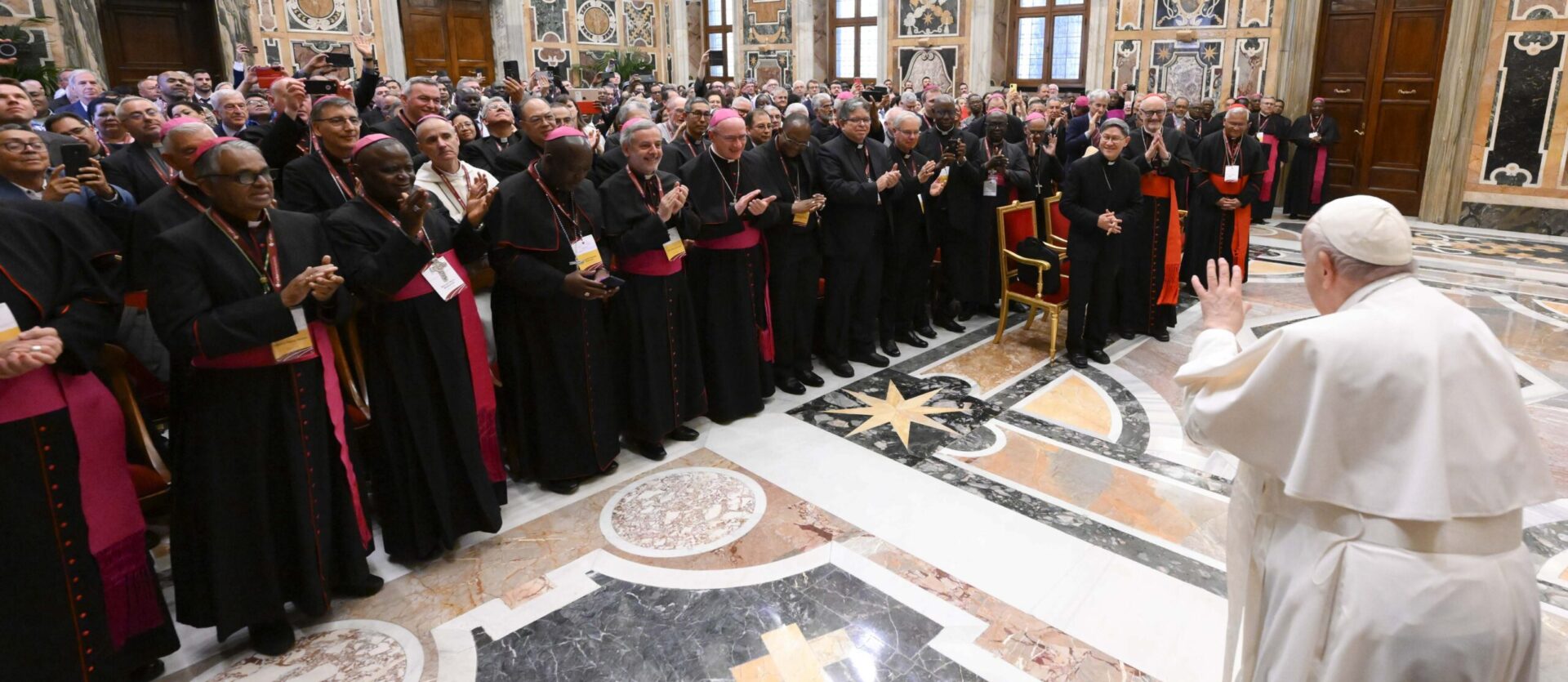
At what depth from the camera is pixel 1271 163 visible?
11617mm

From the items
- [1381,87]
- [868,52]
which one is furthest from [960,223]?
[868,52]

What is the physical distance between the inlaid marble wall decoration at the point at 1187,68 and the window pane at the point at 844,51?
5.86 metres

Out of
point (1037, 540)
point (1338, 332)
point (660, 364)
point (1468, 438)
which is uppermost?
point (1338, 332)

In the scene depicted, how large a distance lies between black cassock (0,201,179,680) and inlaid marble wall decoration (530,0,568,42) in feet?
49.5

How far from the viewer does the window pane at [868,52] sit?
16.4m

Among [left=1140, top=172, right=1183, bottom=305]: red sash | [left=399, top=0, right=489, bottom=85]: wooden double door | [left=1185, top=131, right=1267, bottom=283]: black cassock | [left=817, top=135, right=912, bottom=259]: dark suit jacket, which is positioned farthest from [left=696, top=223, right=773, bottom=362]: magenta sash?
[left=399, top=0, right=489, bottom=85]: wooden double door

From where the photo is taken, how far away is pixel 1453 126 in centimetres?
1064

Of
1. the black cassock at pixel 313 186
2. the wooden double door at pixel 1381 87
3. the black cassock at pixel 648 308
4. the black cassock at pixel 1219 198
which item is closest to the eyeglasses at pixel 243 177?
the black cassock at pixel 313 186

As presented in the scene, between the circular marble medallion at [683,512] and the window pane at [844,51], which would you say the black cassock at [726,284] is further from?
the window pane at [844,51]

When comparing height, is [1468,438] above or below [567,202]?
below

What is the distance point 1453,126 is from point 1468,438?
38.3 ft

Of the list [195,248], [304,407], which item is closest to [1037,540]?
[304,407]

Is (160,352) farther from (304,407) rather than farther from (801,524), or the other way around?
(801,524)

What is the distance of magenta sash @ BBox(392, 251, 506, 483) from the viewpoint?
3318mm
